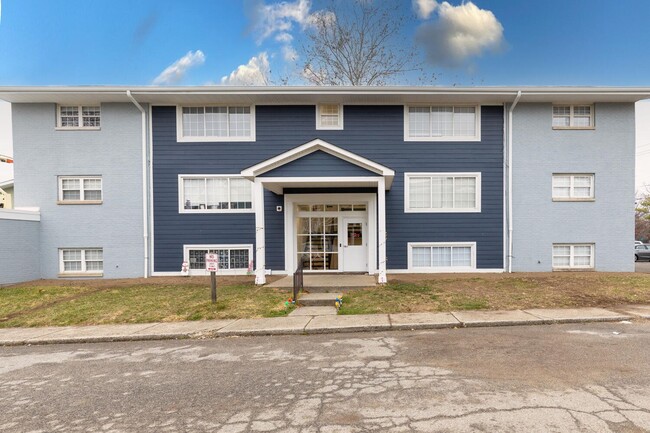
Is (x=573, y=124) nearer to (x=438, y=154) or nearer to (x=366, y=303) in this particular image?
(x=438, y=154)

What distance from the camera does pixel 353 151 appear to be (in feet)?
41.7

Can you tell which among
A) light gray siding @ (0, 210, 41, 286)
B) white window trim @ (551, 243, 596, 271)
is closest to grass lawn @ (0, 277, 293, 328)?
light gray siding @ (0, 210, 41, 286)

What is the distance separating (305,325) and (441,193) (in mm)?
8536

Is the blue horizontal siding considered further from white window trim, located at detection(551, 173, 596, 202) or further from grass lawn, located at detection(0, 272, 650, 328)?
white window trim, located at detection(551, 173, 596, 202)

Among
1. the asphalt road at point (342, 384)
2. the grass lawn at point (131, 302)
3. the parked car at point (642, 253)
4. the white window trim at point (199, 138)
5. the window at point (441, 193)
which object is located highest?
the white window trim at point (199, 138)

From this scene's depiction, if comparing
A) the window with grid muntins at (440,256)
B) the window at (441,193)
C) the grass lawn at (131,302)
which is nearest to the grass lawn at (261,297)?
the grass lawn at (131,302)

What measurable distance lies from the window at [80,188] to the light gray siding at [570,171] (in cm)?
1592

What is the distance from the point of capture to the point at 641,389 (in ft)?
12.0

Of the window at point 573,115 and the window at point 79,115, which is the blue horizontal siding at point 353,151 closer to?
the window at point 573,115

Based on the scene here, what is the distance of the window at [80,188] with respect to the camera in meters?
12.7

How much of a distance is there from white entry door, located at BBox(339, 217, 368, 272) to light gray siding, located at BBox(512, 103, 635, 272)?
569 centimetres

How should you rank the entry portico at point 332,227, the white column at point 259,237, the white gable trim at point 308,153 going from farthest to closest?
1. the entry portico at point 332,227
2. the white column at point 259,237
3. the white gable trim at point 308,153

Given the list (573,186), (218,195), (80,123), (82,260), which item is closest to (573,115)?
(573,186)

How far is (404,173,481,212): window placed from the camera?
1278 cm
